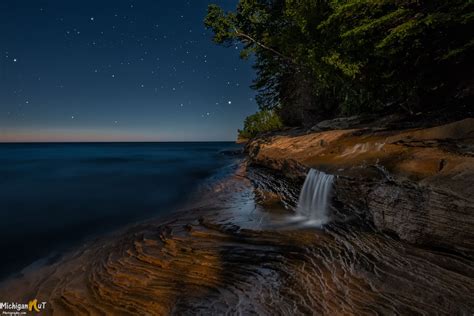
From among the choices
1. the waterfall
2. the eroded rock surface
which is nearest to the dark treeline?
the waterfall

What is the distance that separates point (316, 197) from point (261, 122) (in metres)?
29.3

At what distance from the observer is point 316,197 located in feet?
23.4

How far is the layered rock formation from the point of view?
3.80m

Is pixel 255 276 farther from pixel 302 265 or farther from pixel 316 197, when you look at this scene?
pixel 316 197

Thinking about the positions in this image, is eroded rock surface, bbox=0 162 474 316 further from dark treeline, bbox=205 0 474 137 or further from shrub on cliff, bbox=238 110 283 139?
shrub on cliff, bbox=238 110 283 139

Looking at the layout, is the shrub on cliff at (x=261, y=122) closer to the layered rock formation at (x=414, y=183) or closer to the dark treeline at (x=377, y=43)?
the dark treeline at (x=377, y=43)

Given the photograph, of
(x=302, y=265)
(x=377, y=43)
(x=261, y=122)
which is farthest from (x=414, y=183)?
(x=261, y=122)

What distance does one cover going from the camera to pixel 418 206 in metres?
4.28

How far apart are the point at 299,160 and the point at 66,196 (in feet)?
38.8

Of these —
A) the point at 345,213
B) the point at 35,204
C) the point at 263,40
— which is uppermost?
the point at 263,40

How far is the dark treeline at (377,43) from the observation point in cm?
612

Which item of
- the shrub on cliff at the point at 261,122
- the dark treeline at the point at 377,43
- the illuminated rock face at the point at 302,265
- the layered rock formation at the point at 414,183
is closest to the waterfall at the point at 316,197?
the layered rock formation at the point at 414,183

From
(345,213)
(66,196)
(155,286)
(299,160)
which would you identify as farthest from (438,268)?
(66,196)

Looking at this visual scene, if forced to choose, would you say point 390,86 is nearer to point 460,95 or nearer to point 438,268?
point 460,95
